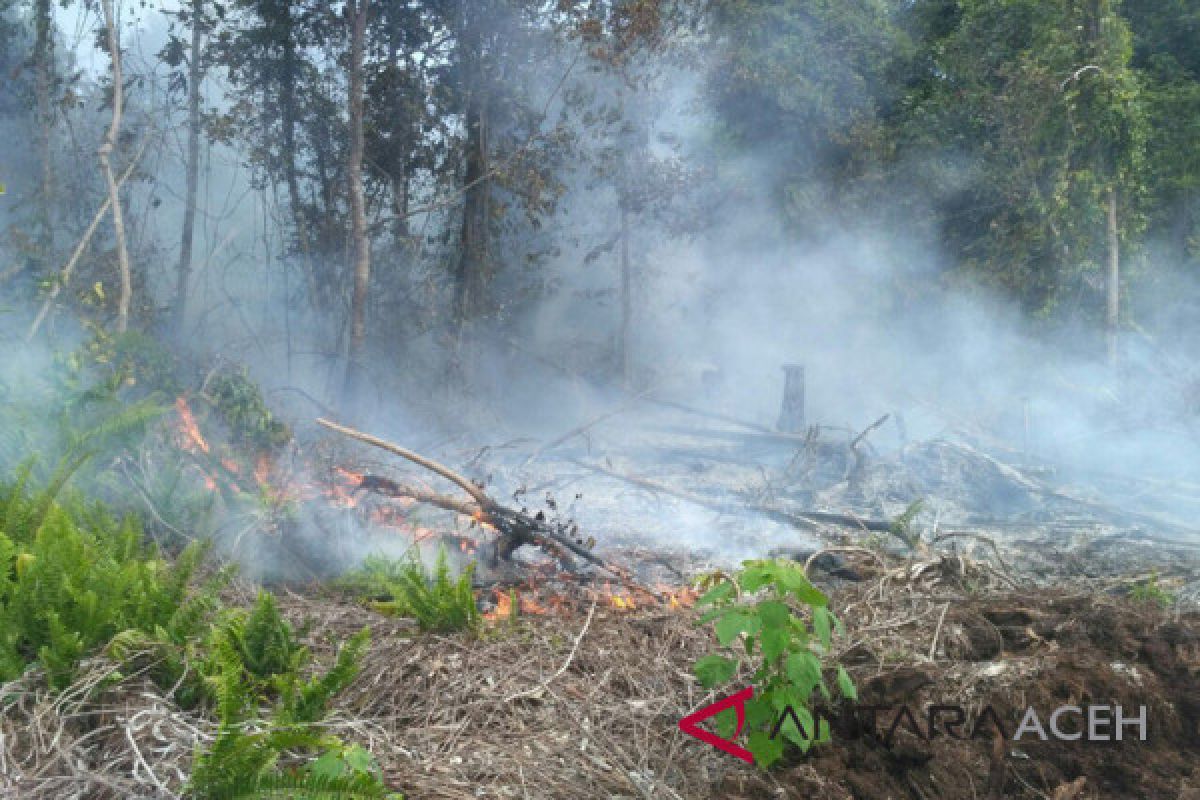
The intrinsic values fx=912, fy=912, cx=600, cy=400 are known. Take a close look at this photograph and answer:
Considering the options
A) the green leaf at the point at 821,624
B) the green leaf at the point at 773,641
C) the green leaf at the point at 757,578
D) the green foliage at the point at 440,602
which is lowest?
the green foliage at the point at 440,602

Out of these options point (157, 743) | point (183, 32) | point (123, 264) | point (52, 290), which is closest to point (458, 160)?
point (183, 32)

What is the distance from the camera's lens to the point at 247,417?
7.42 metres

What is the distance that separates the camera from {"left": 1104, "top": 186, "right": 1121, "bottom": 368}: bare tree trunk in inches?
485

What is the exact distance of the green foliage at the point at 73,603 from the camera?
3.28 metres

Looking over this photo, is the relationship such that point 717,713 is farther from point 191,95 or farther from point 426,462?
point 191,95

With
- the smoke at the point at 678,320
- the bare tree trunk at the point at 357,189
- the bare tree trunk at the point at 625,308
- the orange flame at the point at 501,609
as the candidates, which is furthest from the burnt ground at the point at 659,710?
the bare tree trunk at the point at 625,308

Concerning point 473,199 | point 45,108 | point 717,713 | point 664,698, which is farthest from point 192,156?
point 717,713

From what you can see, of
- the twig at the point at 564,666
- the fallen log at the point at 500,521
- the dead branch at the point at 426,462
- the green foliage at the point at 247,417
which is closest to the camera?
Answer: the twig at the point at 564,666

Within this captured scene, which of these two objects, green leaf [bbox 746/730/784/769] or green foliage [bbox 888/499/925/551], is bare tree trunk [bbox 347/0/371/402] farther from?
green leaf [bbox 746/730/784/769]

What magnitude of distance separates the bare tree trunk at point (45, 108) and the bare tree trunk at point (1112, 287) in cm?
1311

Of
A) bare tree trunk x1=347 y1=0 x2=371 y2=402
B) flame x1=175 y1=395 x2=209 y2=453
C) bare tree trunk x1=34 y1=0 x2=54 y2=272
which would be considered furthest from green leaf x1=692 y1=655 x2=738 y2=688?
bare tree trunk x1=34 y1=0 x2=54 y2=272

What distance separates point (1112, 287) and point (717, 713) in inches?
445

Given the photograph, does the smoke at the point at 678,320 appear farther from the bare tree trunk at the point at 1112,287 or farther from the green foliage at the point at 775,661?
the green foliage at the point at 775,661

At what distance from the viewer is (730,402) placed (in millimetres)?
16188
